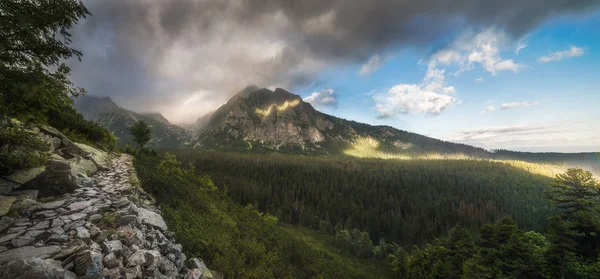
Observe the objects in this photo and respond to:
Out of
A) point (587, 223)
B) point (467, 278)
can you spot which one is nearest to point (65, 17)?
point (587, 223)

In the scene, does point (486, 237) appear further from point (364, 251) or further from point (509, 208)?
point (509, 208)

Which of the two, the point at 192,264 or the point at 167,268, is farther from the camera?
the point at 192,264

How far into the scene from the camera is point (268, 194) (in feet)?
350

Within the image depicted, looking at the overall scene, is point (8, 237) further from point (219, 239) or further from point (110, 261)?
point (219, 239)

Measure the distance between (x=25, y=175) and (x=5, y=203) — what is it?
235 centimetres

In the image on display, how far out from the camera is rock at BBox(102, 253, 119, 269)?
5.37 m

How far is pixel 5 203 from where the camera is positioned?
279 inches

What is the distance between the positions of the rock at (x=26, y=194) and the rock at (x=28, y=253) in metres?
4.05

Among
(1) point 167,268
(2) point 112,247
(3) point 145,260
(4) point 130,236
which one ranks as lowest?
(1) point 167,268

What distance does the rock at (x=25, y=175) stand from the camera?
8.49 m

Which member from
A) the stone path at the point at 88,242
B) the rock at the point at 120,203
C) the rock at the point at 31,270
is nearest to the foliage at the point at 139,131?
the stone path at the point at 88,242

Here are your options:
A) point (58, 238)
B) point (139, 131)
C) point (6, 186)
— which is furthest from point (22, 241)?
point (139, 131)

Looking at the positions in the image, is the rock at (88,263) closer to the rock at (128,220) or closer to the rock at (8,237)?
the rock at (8,237)

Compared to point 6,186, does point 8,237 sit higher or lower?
lower
